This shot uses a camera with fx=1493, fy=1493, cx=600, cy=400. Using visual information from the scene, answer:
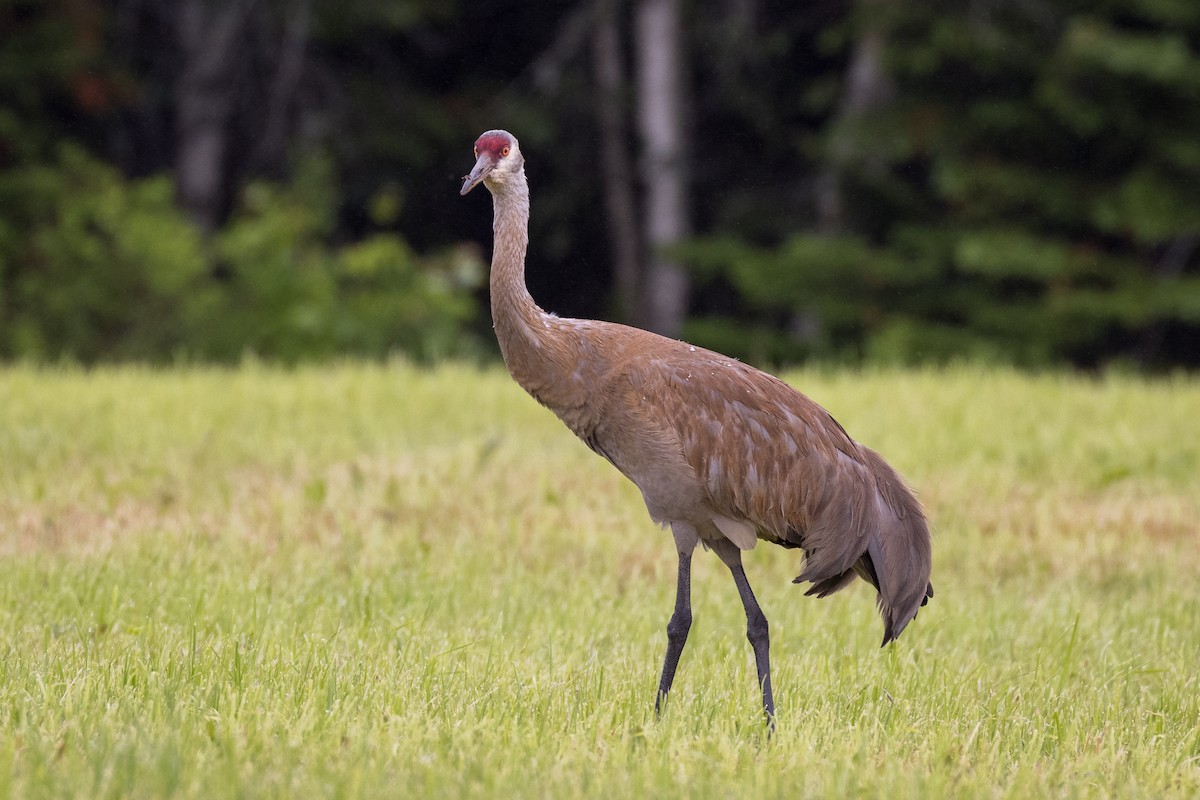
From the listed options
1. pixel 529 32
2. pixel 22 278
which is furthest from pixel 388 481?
pixel 529 32

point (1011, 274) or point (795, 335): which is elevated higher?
point (1011, 274)

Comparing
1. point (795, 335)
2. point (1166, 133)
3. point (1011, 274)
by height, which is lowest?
point (795, 335)

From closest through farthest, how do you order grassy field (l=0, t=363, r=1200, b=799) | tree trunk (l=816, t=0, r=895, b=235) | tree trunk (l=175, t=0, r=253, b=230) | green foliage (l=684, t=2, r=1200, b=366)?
grassy field (l=0, t=363, r=1200, b=799), green foliage (l=684, t=2, r=1200, b=366), tree trunk (l=816, t=0, r=895, b=235), tree trunk (l=175, t=0, r=253, b=230)

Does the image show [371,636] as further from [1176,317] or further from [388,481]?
[1176,317]

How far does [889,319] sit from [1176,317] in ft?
10.6

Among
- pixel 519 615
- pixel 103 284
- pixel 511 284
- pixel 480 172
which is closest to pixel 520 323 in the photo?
pixel 511 284

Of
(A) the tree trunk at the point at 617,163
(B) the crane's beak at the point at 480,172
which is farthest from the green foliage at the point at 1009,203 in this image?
(B) the crane's beak at the point at 480,172

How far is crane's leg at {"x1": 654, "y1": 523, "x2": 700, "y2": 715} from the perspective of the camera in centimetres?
501

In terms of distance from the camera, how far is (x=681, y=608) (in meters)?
5.15

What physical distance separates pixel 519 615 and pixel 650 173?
12.4 meters

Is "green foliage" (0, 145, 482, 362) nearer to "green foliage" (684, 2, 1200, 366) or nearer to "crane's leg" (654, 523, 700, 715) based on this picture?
"green foliage" (684, 2, 1200, 366)

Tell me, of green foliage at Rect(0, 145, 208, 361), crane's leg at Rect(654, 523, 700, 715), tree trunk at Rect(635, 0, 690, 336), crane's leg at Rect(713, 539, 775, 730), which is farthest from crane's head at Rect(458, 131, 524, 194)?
tree trunk at Rect(635, 0, 690, 336)

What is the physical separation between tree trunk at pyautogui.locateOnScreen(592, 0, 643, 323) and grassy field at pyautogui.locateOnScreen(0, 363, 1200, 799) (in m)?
8.21

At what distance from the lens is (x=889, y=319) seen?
57.2 feet
